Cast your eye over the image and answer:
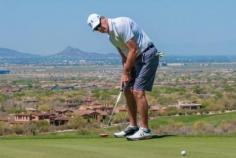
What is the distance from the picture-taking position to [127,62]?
30.7 ft

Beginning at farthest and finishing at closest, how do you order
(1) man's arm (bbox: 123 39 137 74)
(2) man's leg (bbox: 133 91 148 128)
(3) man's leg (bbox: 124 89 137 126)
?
(3) man's leg (bbox: 124 89 137 126) < (2) man's leg (bbox: 133 91 148 128) < (1) man's arm (bbox: 123 39 137 74)

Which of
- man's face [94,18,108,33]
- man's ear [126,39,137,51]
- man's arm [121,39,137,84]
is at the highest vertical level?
man's face [94,18,108,33]

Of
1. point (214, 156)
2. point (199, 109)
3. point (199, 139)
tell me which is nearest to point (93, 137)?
point (199, 139)

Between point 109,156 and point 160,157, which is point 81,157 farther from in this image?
point 160,157

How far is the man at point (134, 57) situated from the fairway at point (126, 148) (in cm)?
49

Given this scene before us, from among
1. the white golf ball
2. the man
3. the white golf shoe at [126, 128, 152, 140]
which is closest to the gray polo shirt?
the man

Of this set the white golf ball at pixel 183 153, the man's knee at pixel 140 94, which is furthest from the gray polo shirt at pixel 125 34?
the white golf ball at pixel 183 153

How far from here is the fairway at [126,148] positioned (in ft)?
24.7

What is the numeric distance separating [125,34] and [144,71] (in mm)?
608

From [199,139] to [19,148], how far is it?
100 inches

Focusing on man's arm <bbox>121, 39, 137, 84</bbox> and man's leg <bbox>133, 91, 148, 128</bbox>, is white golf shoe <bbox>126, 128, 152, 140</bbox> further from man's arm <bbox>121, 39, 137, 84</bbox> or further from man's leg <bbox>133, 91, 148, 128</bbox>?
man's arm <bbox>121, 39, 137, 84</bbox>

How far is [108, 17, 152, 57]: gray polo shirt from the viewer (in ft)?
30.3

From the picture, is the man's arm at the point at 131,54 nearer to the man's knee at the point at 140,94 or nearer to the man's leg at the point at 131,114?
the man's knee at the point at 140,94

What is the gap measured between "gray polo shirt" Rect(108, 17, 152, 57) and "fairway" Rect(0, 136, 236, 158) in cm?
133
